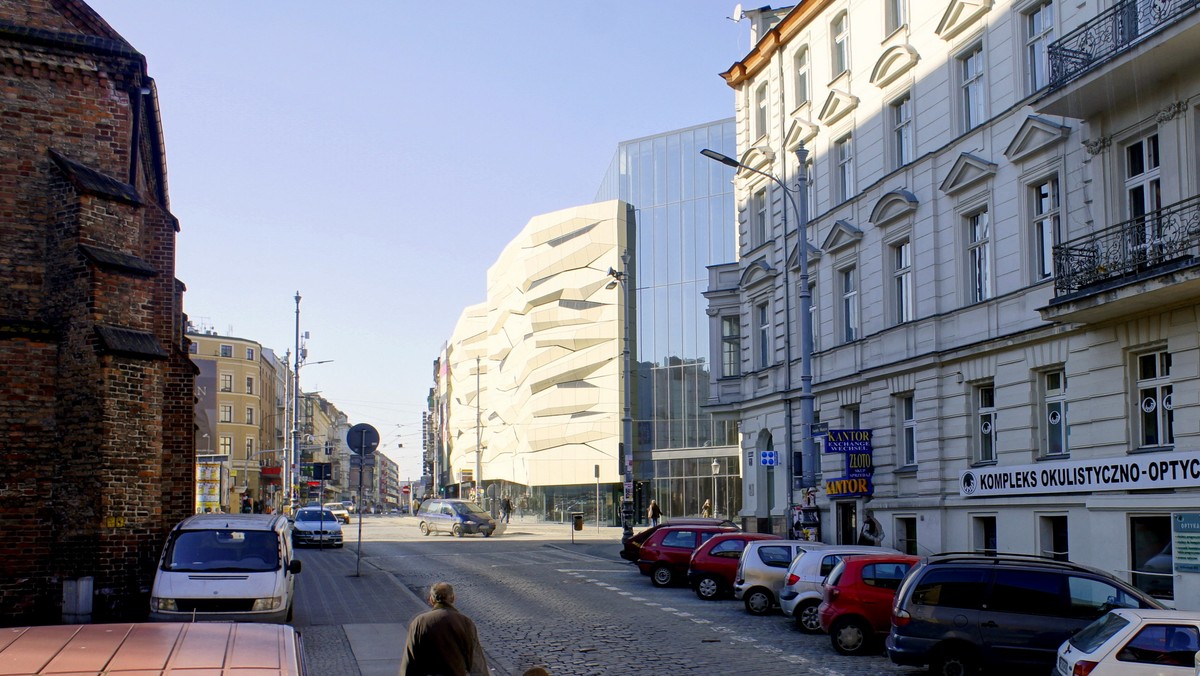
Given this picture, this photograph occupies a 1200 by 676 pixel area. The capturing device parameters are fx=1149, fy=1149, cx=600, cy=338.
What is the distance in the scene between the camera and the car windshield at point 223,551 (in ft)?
52.2

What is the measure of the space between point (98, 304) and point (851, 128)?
19645 mm

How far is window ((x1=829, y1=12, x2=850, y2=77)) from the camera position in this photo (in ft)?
101

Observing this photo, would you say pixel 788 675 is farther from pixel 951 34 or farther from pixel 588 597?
pixel 951 34

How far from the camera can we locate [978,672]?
13383 millimetres

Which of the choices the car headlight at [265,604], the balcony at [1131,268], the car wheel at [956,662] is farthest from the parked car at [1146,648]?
the car headlight at [265,604]

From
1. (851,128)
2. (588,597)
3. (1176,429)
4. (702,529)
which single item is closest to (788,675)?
(1176,429)

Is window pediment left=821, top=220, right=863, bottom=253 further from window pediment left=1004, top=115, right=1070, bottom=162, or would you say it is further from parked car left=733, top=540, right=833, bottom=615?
parked car left=733, top=540, right=833, bottom=615

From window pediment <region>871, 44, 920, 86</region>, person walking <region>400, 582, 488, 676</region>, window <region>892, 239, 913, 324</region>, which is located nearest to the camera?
person walking <region>400, 582, 488, 676</region>

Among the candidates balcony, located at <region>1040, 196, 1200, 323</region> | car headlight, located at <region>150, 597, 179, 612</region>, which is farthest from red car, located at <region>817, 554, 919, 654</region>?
car headlight, located at <region>150, 597, 179, 612</region>

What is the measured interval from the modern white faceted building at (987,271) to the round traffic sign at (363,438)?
9833mm

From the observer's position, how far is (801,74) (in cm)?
3381

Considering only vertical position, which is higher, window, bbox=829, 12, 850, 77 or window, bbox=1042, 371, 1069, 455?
window, bbox=829, 12, 850, 77

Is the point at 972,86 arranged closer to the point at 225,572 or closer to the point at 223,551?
the point at 223,551

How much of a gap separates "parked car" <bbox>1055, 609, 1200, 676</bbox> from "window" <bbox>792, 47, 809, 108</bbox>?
2483cm
